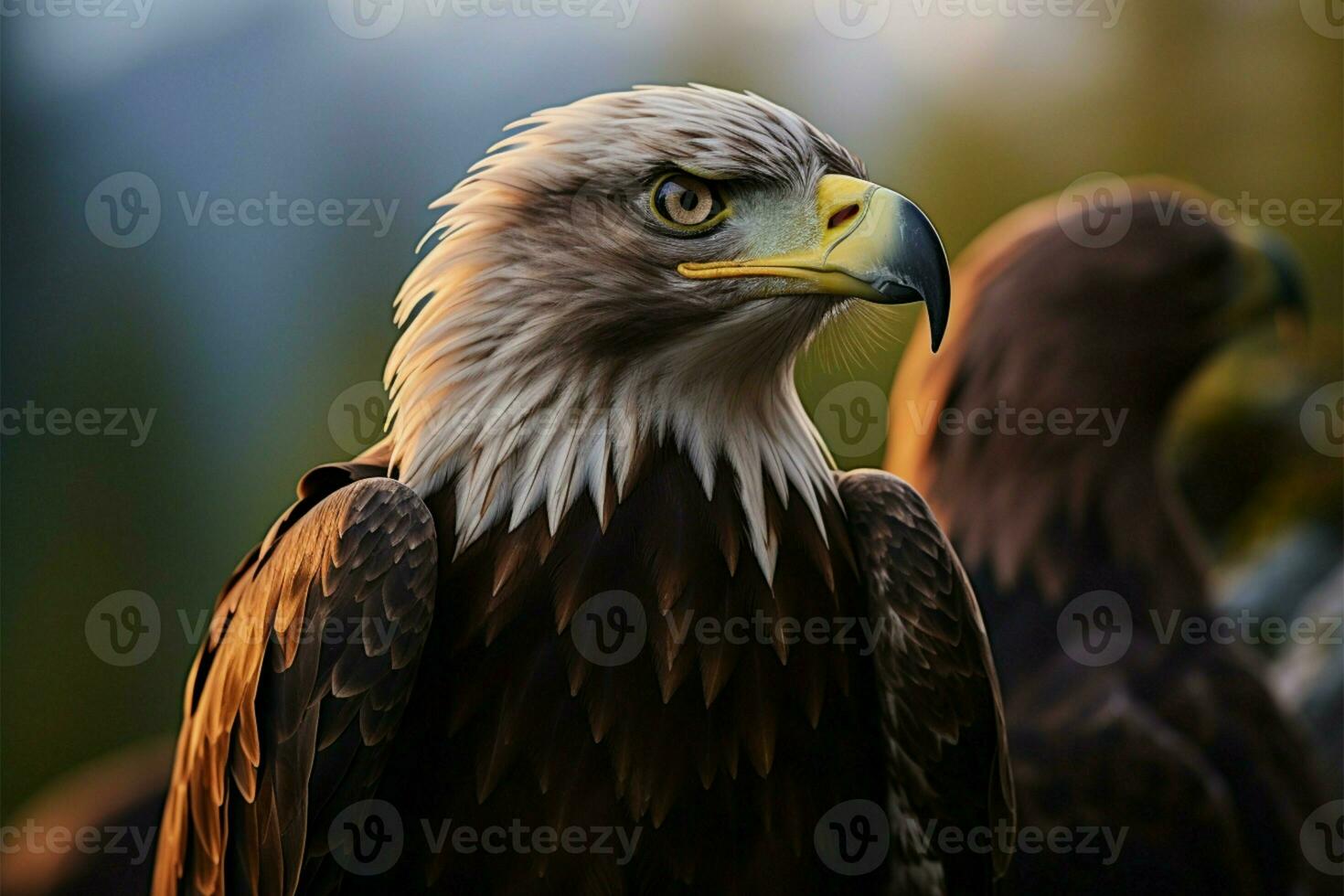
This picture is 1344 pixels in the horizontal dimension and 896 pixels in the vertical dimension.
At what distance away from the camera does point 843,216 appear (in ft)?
3.96

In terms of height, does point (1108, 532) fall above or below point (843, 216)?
below

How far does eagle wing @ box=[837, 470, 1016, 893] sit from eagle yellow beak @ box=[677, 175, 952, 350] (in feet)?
0.97

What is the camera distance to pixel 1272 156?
514 cm

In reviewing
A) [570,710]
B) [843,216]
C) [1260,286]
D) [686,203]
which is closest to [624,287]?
[686,203]

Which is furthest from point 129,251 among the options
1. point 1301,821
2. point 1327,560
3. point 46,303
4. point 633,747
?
point 1327,560

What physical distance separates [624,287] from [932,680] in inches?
23.5

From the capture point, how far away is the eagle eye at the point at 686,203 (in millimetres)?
1226

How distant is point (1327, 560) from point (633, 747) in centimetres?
313

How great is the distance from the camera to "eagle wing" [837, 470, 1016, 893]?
4.42ft

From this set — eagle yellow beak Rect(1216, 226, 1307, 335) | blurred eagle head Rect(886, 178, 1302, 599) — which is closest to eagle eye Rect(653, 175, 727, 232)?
blurred eagle head Rect(886, 178, 1302, 599)

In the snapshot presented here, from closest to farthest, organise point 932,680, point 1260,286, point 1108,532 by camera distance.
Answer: point 932,680 → point 1108,532 → point 1260,286

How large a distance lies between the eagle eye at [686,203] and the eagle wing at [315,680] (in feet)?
1.37

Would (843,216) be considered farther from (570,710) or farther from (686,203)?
(570,710)

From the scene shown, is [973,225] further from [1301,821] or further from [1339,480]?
[1301,821]
